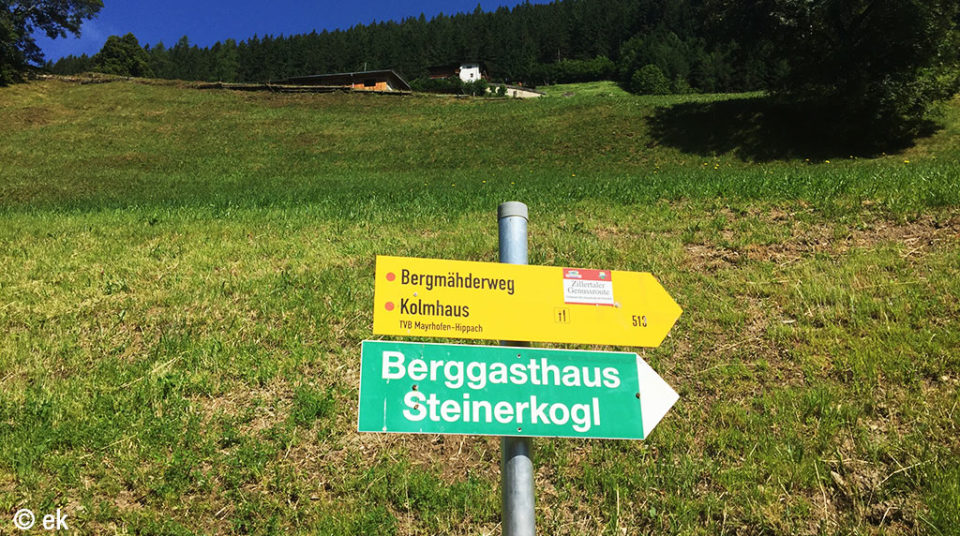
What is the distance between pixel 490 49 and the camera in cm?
11831

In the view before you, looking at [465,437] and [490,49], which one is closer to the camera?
[465,437]

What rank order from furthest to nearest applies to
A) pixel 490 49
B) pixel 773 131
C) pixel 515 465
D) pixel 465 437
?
pixel 490 49, pixel 773 131, pixel 465 437, pixel 515 465

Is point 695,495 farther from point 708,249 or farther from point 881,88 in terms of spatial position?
point 881,88

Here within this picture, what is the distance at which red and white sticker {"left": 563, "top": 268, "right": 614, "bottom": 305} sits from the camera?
2266 millimetres

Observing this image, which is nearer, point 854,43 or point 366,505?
point 366,505

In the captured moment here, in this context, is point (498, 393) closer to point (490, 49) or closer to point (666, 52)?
point (666, 52)

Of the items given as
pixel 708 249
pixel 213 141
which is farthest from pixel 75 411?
pixel 213 141

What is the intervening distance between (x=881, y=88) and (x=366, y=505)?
76.9ft

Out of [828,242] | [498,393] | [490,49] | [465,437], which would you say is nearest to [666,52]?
[490,49]

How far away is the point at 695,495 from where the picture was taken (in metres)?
3.65

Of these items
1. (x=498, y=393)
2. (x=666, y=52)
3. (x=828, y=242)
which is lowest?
(x=498, y=393)

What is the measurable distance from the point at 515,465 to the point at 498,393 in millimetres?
271

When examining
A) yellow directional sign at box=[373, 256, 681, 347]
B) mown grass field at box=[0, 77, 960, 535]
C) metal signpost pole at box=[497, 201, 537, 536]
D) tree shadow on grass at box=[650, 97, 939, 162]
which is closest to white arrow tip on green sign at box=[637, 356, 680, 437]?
yellow directional sign at box=[373, 256, 681, 347]

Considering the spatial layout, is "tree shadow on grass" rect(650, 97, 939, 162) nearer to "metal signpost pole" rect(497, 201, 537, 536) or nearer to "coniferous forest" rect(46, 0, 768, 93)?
"metal signpost pole" rect(497, 201, 537, 536)
